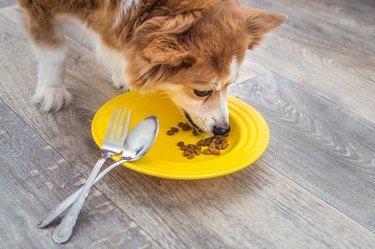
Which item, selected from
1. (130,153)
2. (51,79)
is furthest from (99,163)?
(51,79)

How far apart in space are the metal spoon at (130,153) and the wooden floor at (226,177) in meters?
0.03

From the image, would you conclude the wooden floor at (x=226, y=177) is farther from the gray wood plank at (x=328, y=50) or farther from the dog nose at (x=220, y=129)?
the dog nose at (x=220, y=129)

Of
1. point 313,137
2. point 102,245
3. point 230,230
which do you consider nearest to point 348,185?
point 313,137

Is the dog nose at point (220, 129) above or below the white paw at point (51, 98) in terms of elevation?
above

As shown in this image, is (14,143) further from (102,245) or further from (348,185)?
(348,185)

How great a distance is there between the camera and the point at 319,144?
1.56 metres

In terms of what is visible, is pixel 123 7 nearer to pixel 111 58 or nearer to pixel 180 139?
pixel 111 58

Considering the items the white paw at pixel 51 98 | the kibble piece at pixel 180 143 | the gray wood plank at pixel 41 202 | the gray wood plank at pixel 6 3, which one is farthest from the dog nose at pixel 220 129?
the gray wood plank at pixel 6 3

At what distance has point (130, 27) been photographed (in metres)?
1.31

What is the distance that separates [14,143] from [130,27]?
516 mm

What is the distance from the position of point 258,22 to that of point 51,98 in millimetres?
740

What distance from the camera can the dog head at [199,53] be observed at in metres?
1.20

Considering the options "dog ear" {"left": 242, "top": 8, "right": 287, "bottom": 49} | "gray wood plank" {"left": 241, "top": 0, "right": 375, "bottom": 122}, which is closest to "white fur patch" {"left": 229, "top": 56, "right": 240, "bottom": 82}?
"dog ear" {"left": 242, "top": 8, "right": 287, "bottom": 49}

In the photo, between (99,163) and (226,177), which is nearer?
(99,163)
